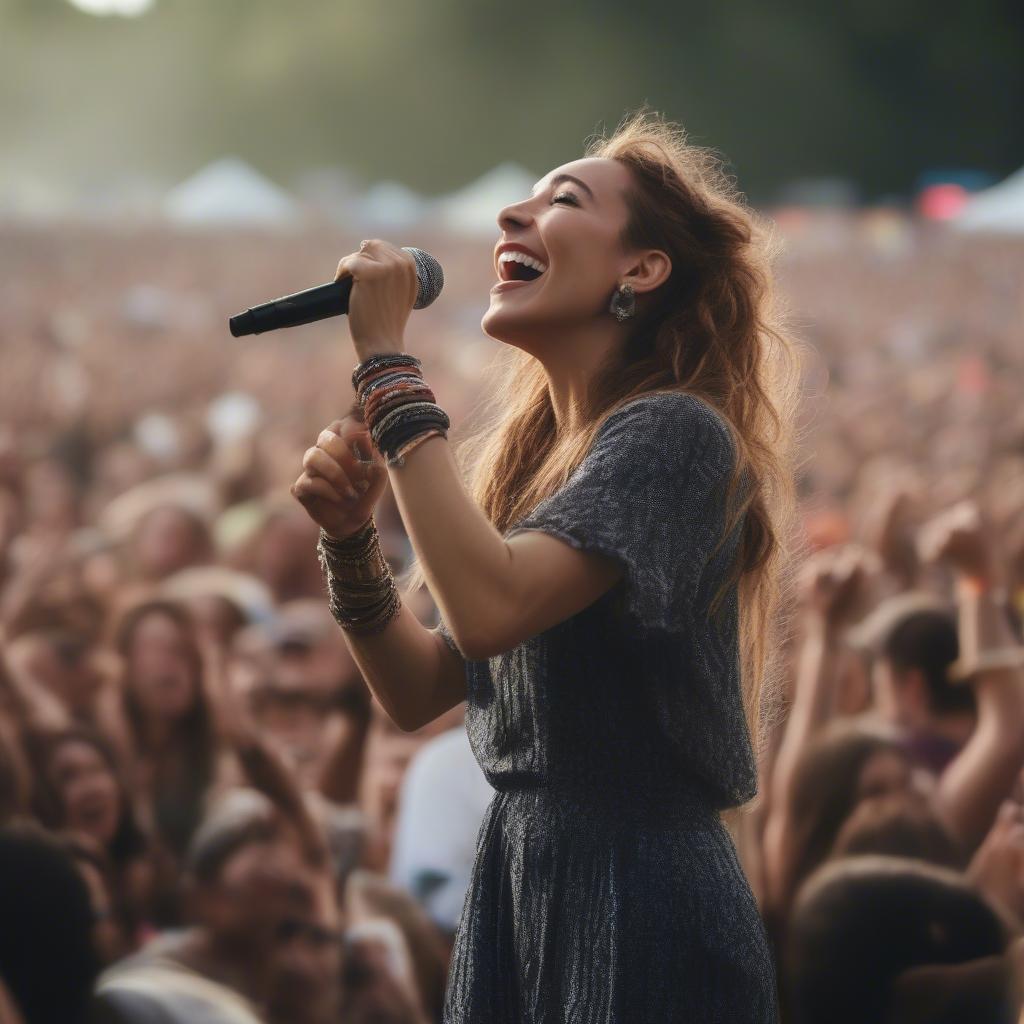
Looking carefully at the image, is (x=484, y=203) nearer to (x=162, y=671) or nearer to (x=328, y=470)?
(x=162, y=671)

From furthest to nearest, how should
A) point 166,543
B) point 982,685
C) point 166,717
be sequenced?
point 166,543, point 166,717, point 982,685

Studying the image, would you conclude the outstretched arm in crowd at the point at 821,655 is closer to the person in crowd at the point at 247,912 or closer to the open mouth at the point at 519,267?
the person in crowd at the point at 247,912

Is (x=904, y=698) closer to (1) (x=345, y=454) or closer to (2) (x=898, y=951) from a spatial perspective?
(2) (x=898, y=951)

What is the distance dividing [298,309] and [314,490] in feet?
0.52

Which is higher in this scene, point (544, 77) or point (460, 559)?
point (544, 77)

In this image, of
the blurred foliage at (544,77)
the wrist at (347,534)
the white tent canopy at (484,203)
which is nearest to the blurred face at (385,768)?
the wrist at (347,534)

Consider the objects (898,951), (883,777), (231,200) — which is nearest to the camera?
(898,951)

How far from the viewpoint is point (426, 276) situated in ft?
4.16

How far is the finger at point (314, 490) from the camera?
121cm

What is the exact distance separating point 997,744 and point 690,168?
137cm

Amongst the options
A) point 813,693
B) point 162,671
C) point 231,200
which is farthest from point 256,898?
point 231,200

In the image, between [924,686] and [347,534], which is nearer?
[347,534]

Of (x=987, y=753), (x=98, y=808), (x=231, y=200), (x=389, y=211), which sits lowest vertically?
(x=987, y=753)

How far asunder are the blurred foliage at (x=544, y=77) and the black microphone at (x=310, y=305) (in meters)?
14.4
